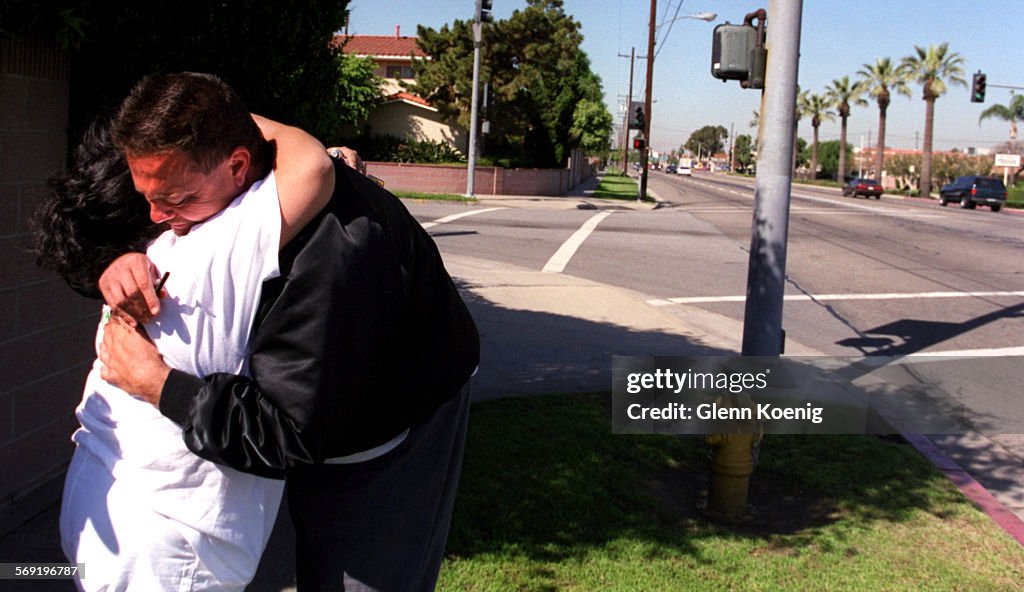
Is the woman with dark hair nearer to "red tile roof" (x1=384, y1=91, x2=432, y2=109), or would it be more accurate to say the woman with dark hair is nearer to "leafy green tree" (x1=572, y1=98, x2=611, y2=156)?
"red tile roof" (x1=384, y1=91, x2=432, y2=109)

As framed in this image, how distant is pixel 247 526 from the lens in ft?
6.27

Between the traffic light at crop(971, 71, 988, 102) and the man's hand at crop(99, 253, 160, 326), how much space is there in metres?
40.5

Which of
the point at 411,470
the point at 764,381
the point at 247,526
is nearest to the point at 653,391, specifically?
the point at 764,381

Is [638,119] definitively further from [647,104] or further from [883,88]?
[883,88]

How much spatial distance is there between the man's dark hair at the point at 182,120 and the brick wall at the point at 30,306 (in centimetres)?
194

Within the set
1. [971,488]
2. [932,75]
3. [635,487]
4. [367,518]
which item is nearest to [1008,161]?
[932,75]

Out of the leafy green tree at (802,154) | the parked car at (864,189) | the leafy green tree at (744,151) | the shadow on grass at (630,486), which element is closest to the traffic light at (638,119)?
the parked car at (864,189)

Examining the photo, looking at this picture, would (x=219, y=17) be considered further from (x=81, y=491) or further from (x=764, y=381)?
(x=764, y=381)

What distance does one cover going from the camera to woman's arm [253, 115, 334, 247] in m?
1.80

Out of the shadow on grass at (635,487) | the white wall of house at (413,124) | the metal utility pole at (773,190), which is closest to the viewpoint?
the shadow on grass at (635,487)

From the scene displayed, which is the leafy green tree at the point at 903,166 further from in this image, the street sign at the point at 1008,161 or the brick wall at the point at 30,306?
the brick wall at the point at 30,306

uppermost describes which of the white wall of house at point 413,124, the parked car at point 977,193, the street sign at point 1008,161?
the street sign at point 1008,161

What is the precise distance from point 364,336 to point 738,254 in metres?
15.3

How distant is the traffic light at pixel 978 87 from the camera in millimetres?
36500
